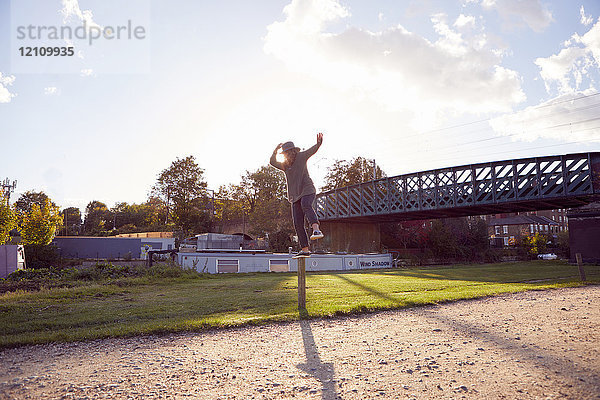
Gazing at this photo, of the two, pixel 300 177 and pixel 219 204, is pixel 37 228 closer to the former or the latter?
pixel 219 204

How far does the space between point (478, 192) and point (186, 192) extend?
121 ft

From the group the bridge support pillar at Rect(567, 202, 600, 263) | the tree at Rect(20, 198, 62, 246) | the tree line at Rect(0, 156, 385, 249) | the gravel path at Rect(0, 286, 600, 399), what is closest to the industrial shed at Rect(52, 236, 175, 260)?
the tree line at Rect(0, 156, 385, 249)

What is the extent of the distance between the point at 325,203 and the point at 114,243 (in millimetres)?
28789

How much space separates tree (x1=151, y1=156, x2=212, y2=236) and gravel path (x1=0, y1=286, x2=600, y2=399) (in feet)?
158

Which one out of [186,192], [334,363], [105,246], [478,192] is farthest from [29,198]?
[334,363]

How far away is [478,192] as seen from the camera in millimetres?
44188

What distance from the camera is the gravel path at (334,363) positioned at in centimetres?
340

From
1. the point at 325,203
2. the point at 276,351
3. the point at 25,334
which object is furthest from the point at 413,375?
the point at 325,203

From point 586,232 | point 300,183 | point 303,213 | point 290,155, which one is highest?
point 290,155

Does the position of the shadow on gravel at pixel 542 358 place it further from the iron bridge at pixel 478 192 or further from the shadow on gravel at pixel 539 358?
the iron bridge at pixel 478 192

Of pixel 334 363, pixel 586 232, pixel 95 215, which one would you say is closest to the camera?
pixel 334 363

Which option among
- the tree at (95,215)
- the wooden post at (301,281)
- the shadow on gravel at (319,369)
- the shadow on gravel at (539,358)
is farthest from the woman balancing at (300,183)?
the tree at (95,215)

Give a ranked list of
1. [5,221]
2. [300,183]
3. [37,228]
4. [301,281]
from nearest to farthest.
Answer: [300,183], [301,281], [5,221], [37,228]

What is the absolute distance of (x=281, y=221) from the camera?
46.6 meters
